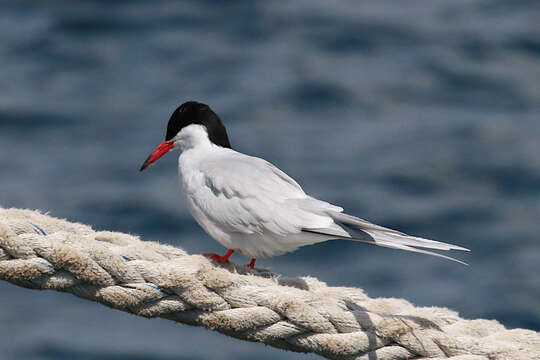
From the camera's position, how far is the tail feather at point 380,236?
3037mm

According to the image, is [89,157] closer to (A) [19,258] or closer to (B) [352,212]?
(B) [352,212]

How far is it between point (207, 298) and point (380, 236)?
2.26ft

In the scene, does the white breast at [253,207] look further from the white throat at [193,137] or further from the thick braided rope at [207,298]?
the thick braided rope at [207,298]

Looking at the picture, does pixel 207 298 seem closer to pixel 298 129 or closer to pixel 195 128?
pixel 195 128

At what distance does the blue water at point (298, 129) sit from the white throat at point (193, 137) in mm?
4269

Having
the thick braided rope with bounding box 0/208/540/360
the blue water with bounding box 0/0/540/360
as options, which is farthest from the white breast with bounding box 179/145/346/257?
the blue water with bounding box 0/0/540/360

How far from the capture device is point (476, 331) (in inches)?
135

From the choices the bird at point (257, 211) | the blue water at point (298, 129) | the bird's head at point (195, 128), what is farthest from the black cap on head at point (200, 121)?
the blue water at point (298, 129)

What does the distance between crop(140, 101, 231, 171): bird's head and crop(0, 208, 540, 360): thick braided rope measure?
1.18 meters

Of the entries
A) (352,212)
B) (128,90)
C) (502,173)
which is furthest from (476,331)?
(128,90)

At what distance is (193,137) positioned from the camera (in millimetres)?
4234

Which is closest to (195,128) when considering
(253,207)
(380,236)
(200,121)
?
(200,121)

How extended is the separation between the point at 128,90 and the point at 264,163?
8288 mm

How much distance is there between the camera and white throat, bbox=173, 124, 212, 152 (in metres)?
4.21
